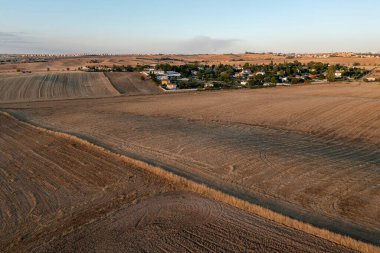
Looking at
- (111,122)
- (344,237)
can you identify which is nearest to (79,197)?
(344,237)

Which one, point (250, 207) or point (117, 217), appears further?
point (250, 207)

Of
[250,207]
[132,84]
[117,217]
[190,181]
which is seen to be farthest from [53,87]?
[250,207]

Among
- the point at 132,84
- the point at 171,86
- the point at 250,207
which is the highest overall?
the point at 250,207

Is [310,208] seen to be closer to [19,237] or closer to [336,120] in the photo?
[19,237]

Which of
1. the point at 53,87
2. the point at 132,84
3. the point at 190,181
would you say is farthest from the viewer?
the point at 132,84

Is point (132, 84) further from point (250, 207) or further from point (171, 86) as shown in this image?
point (250, 207)

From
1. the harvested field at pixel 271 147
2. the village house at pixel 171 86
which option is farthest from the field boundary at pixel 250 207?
the village house at pixel 171 86

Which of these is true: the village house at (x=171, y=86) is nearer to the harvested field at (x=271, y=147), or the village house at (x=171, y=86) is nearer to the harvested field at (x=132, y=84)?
the harvested field at (x=132, y=84)

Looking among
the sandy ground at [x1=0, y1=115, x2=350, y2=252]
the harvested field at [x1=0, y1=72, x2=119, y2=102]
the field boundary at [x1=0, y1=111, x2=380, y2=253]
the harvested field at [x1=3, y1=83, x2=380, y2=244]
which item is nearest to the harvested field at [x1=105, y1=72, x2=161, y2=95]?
the harvested field at [x1=0, y1=72, x2=119, y2=102]
